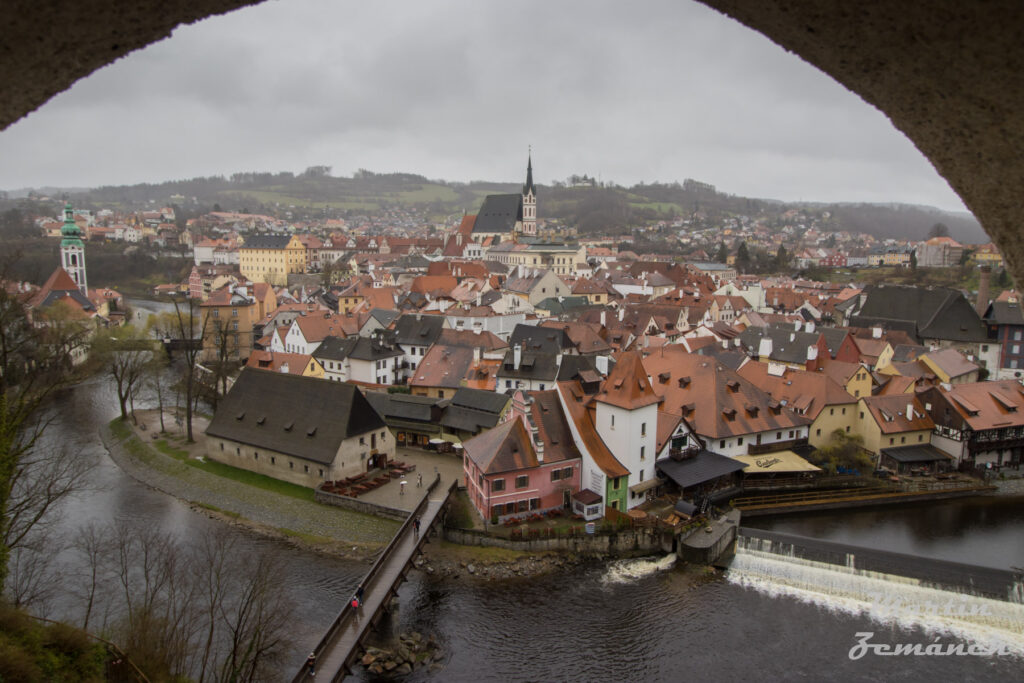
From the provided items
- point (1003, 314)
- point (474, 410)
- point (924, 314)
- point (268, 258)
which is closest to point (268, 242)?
point (268, 258)

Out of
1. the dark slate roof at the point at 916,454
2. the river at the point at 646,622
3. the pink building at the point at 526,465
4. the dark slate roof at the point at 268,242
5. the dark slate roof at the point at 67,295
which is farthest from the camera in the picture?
the dark slate roof at the point at 268,242

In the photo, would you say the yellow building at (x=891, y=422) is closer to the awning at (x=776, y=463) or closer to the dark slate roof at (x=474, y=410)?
the awning at (x=776, y=463)

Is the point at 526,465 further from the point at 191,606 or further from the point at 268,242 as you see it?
the point at 268,242

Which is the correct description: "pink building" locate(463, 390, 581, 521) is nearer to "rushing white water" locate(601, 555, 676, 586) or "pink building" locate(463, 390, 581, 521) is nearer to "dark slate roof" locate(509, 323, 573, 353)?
"rushing white water" locate(601, 555, 676, 586)

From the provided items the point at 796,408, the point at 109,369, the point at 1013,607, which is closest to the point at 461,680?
the point at 1013,607

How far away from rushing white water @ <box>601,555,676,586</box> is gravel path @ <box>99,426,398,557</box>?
20.4ft

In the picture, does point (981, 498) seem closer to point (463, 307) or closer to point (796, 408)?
point (796, 408)

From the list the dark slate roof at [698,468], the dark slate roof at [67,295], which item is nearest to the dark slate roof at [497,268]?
the dark slate roof at [67,295]

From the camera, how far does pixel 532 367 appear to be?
98.1 ft

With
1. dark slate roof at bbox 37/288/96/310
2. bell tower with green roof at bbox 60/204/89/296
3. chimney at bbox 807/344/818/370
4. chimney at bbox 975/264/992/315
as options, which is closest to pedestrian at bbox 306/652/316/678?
chimney at bbox 807/344/818/370

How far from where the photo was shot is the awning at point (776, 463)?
77.7ft

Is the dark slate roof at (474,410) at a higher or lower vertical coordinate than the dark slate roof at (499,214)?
lower

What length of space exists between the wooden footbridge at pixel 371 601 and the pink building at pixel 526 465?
1.53 metres

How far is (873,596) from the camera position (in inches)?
679
